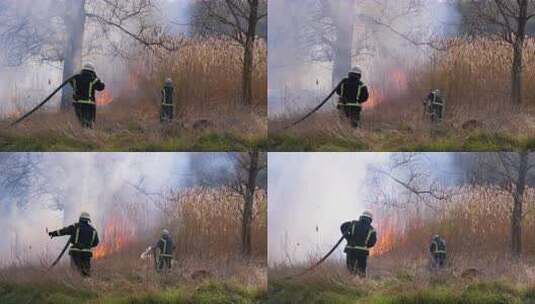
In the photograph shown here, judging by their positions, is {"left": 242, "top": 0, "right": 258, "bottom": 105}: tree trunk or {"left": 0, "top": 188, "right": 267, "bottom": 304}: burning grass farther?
{"left": 242, "top": 0, "right": 258, "bottom": 105}: tree trunk

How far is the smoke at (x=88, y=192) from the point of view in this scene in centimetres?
564

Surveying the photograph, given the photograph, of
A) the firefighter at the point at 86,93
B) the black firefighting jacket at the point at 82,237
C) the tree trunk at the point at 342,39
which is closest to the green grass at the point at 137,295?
the black firefighting jacket at the point at 82,237

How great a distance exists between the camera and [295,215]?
5645 mm

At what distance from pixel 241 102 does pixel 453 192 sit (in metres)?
1.81

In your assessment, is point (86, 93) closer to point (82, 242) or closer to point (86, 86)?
point (86, 86)

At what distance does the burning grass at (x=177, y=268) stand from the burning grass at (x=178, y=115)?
0.45m

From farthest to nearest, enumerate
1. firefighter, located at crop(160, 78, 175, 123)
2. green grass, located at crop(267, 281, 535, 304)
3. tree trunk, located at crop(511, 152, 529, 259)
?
1. firefighter, located at crop(160, 78, 175, 123)
2. tree trunk, located at crop(511, 152, 529, 259)
3. green grass, located at crop(267, 281, 535, 304)

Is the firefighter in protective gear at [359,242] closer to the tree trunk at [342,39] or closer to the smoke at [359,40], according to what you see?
the smoke at [359,40]

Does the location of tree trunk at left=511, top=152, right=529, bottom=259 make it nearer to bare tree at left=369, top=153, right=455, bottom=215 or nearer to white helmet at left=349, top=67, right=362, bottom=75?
bare tree at left=369, top=153, right=455, bottom=215

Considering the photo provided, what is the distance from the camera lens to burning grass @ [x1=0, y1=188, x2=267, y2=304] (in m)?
5.55

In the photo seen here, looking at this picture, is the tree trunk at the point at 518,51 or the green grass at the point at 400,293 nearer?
the green grass at the point at 400,293

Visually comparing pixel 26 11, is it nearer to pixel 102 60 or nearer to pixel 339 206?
pixel 102 60

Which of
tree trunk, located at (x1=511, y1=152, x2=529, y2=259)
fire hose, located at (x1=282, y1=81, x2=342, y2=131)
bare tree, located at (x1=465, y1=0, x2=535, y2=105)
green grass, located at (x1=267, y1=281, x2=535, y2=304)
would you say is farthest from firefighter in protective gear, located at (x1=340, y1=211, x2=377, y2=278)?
bare tree, located at (x1=465, y1=0, x2=535, y2=105)

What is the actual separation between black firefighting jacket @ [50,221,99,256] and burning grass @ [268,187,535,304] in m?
1.42
